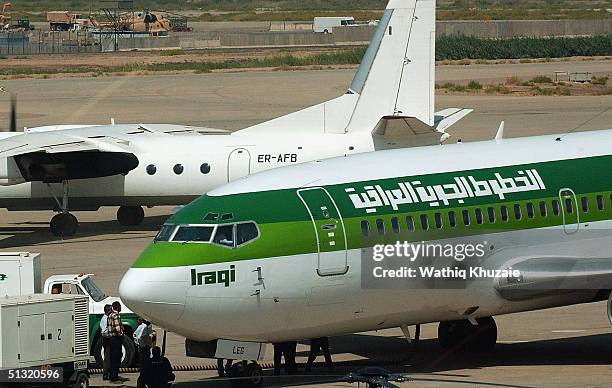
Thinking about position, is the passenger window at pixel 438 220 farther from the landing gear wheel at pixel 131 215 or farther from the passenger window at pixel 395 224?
the landing gear wheel at pixel 131 215

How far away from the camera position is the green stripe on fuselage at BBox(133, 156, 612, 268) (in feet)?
74.5

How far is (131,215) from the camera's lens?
47594 mm

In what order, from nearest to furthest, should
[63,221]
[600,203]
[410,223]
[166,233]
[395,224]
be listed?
[166,233], [395,224], [410,223], [600,203], [63,221]

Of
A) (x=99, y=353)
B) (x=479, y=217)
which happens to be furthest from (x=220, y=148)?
(x=479, y=217)

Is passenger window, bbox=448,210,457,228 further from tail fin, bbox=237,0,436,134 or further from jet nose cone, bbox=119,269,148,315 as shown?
tail fin, bbox=237,0,436,134

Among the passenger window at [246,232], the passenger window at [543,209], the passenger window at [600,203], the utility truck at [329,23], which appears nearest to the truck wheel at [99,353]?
the passenger window at [246,232]

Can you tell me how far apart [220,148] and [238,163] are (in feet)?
3.06

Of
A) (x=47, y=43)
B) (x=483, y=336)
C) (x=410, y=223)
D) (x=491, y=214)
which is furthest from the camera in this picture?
(x=47, y=43)

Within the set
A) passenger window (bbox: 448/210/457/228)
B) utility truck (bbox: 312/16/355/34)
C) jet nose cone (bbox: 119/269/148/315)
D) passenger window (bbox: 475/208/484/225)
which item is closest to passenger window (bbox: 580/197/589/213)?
passenger window (bbox: 475/208/484/225)

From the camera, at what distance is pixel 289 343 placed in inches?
967

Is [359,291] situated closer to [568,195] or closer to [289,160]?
[568,195]

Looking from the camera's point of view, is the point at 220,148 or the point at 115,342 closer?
the point at 115,342

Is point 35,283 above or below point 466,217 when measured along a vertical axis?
below

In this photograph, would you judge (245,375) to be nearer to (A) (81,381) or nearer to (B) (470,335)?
(A) (81,381)
